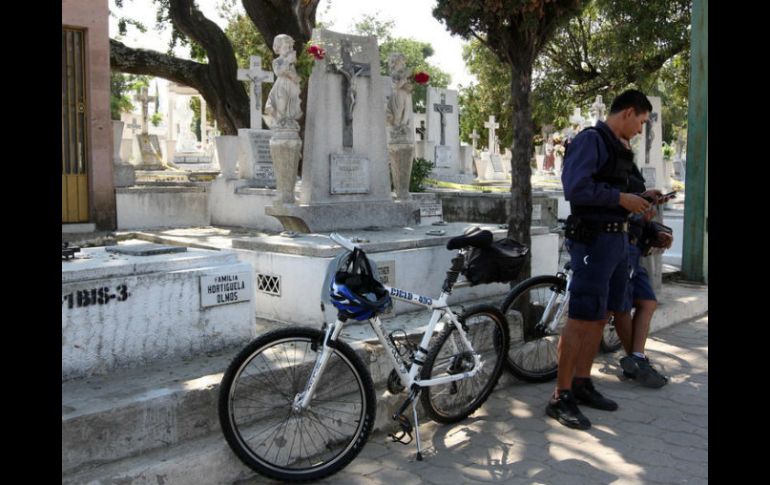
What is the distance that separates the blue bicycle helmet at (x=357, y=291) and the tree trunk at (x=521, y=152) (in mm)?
2660

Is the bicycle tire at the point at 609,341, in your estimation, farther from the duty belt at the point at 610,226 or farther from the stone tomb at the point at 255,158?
the stone tomb at the point at 255,158

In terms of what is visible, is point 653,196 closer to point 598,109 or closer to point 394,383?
point 394,383

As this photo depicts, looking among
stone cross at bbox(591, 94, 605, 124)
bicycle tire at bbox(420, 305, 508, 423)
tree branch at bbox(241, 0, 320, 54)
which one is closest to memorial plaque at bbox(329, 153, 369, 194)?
bicycle tire at bbox(420, 305, 508, 423)

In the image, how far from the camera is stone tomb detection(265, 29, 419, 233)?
26.0 ft

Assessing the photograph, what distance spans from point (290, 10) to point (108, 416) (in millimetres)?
14504

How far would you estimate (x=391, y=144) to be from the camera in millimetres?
8984

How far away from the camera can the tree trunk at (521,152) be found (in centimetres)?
644

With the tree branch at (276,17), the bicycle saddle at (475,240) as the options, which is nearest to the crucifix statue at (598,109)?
the tree branch at (276,17)

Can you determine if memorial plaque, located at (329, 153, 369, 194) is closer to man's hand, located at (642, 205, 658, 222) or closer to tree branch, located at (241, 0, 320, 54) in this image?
man's hand, located at (642, 205, 658, 222)

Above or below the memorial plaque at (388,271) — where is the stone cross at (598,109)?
above

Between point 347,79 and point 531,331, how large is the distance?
11.6ft
